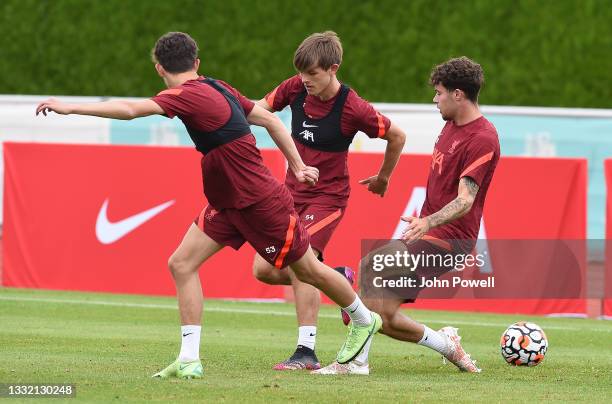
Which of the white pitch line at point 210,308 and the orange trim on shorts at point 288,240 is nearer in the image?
the orange trim on shorts at point 288,240

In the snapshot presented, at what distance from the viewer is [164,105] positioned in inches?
318

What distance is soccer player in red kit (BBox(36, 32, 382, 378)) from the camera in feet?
27.1

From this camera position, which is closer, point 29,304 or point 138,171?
point 29,304

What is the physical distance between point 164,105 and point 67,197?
7564 millimetres

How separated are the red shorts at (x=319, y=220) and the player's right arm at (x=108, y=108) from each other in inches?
76.6

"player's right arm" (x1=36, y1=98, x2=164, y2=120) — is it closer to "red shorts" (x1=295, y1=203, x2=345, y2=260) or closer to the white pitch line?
"red shorts" (x1=295, y1=203, x2=345, y2=260)

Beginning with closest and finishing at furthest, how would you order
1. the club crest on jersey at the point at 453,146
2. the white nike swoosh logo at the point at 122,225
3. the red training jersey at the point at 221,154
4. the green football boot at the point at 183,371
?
the red training jersey at the point at 221,154
the green football boot at the point at 183,371
the club crest on jersey at the point at 453,146
the white nike swoosh logo at the point at 122,225

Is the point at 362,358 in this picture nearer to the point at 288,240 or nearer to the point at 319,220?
the point at 288,240

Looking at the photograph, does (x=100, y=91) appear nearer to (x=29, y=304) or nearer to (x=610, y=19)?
(x=610, y=19)

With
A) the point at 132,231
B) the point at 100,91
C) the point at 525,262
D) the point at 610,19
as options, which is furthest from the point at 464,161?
the point at 100,91

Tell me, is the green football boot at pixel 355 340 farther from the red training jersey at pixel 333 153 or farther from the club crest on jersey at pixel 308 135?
the club crest on jersey at pixel 308 135

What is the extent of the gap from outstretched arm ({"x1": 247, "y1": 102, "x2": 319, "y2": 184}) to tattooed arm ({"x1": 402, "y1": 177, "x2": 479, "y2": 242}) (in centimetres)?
73

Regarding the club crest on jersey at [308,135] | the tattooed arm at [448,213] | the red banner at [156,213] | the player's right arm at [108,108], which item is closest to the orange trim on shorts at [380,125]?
the club crest on jersey at [308,135]

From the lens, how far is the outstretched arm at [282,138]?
8547 millimetres
